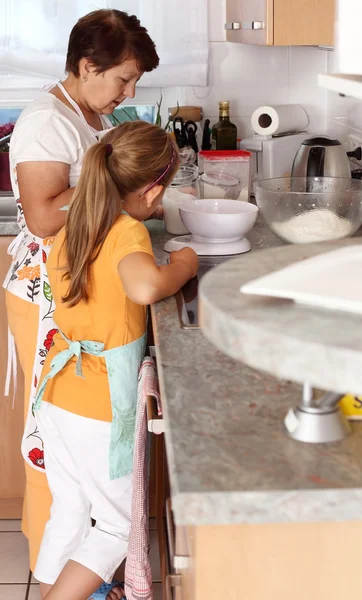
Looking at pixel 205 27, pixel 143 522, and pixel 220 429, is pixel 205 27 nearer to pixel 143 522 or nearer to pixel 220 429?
pixel 143 522

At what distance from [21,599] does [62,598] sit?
0.46m

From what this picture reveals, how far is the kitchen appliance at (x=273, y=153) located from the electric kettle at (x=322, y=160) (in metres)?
0.45

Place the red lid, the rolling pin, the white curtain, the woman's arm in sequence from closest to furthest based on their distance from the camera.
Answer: the woman's arm
the red lid
the white curtain
the rolling pin

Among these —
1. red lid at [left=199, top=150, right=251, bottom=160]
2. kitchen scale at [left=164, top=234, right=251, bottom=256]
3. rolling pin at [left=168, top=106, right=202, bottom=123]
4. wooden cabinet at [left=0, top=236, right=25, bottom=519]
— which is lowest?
wooden cabinet at [left=0, top=236, right=25, bottom=519]

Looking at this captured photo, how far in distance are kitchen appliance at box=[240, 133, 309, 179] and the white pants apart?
4.27 ft

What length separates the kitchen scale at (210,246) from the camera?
205 centimetres

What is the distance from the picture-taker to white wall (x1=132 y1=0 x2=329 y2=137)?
3.09m

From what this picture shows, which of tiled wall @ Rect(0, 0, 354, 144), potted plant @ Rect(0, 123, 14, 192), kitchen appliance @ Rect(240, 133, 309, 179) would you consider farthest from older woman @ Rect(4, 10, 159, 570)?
tiled wall @ Rect(0, 0, 354, 144)

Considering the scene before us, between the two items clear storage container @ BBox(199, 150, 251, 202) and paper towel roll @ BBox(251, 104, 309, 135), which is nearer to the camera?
clear storage container @ BBox(199, 150, 251, 202)

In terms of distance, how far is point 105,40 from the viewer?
2.00 metres

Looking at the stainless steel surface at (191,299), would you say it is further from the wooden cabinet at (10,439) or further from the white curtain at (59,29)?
the white curtain at (59,29)

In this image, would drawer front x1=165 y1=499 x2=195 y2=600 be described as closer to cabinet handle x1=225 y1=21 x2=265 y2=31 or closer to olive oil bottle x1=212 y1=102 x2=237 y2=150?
cabinet handle x1=225 y1=21 x2=265 y2=31

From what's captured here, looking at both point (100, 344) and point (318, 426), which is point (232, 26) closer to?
point (100, 344)

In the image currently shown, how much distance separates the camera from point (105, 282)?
1.72 meters
